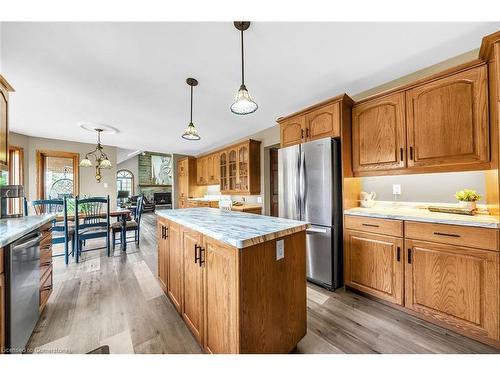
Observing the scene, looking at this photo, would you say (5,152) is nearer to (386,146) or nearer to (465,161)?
(386,146)

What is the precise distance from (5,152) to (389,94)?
3.78m

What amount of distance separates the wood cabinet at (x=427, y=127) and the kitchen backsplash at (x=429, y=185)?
0.89ft

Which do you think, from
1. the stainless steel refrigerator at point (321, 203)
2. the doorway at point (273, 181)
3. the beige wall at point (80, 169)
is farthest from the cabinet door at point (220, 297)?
the beige wall at point (80, 169)

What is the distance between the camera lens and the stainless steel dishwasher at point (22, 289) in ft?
3.75

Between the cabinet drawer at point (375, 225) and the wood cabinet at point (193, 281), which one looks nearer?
the wood cabinet at point (193, 281)

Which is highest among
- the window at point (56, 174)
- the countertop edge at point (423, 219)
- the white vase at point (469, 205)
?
the window at point (56, 174)

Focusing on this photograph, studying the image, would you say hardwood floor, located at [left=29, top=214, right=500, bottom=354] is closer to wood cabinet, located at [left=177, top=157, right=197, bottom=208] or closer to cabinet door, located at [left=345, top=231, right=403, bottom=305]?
cabinet door, located at [left=345, top=231, right=403, bottom=305]

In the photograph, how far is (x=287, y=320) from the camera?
1263 mm

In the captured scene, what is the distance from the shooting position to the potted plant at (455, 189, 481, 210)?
1685mm

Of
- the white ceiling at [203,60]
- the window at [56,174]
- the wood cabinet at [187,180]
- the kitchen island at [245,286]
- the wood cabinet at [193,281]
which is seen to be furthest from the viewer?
the wood cabinet at [187,180]

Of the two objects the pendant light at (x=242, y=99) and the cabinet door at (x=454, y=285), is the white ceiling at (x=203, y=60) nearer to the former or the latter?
the pendant light at (x=242, y=99)

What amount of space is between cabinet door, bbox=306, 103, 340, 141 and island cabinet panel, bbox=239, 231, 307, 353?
141 centimetres

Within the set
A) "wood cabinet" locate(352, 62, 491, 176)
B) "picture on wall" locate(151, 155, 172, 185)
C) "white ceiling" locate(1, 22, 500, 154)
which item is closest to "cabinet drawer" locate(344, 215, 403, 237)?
"wood cabinet" locate(352, 62, 491, 176)
